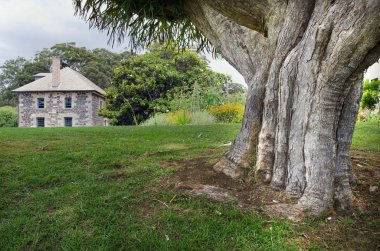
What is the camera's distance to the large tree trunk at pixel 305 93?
2504mm

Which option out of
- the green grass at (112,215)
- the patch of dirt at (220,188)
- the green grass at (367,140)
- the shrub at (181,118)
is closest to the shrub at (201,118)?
the shrub at (181,118)

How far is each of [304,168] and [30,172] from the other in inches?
142

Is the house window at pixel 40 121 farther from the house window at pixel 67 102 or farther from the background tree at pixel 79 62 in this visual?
the background tree at pixel 79 62

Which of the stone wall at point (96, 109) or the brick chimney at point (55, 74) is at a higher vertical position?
the brick chimney at point (55, 74)

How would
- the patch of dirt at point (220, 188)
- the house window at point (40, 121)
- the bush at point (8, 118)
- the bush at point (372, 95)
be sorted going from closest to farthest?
the patch of dirt at point (220, 188) < the bush at point (372, 95) < the house window at point (40, 121) < the bush at point (8, 118)

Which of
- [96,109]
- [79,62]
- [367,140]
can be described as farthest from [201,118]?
[79,62]

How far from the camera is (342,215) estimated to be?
277 centimetres

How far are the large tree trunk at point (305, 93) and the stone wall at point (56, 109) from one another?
1149 inches

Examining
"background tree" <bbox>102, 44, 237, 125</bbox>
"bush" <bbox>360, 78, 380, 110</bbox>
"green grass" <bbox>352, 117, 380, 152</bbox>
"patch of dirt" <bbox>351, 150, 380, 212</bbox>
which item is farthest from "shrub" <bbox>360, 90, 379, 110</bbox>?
"background tree" <bbox>102, 44, 237, 125</bbox>

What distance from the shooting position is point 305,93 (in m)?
2.82

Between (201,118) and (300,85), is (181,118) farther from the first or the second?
(300,85)

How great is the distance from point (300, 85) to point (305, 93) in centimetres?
10

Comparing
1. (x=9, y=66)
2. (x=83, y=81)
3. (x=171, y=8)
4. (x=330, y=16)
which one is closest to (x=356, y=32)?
(x=330, y=16)

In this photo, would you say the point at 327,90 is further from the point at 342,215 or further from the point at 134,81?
the point at 134,81
